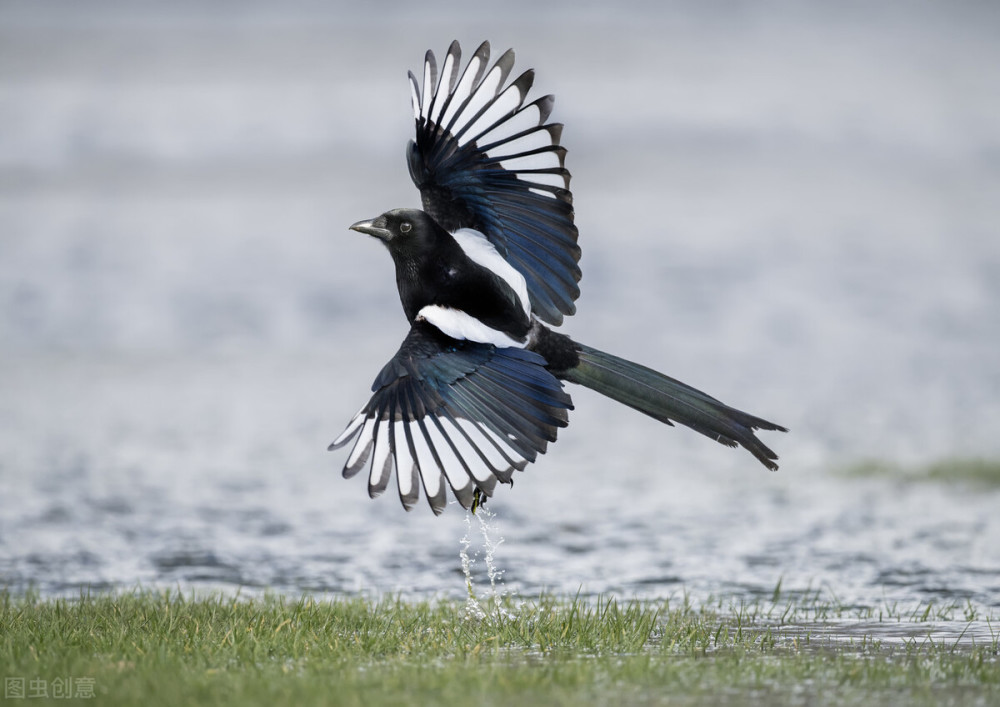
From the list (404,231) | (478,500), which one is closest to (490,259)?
(404,231)

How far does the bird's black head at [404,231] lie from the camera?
4992 mm

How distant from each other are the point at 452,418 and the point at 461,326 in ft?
1.69

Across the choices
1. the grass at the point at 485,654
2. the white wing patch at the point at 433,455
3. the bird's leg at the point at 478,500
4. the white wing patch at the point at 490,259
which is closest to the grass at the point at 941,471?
the grass at the point at 485,654

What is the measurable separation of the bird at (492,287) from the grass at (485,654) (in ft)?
2.00

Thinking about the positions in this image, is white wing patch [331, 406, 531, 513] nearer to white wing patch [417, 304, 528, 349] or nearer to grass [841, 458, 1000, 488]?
white wing patch [417, 304, 528, 349]

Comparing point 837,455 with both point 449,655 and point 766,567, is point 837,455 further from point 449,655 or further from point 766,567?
point 449,655

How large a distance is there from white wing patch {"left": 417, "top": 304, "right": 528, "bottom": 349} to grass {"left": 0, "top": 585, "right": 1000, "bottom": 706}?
3.36 feet

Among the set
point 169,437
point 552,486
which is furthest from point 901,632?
point 169,437

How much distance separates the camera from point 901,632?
472cm

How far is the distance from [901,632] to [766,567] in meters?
1.90

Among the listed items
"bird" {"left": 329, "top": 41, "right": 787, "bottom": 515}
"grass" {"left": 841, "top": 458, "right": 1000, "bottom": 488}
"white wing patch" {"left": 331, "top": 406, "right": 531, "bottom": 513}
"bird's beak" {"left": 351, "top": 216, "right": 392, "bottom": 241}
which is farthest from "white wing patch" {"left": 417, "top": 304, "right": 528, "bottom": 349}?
"grass" {"left": 841, "top": 458, "right": 1000, "bottom": 488}

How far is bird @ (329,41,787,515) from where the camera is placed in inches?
177

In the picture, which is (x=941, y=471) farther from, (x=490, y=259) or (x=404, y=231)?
(x=404, y=231)

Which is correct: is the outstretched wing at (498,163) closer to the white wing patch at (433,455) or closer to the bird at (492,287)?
the bird at (492,287)
